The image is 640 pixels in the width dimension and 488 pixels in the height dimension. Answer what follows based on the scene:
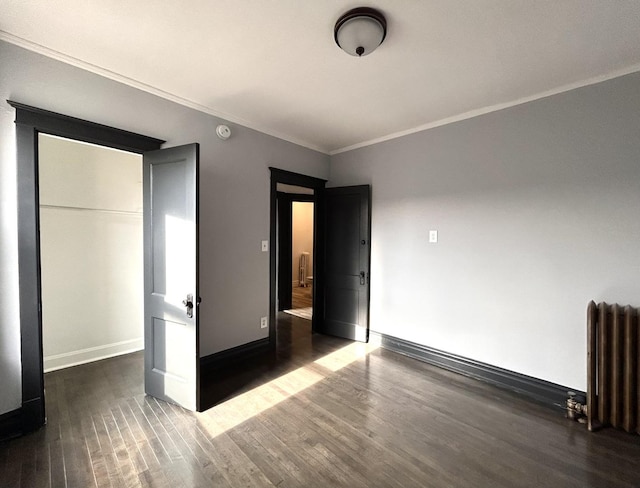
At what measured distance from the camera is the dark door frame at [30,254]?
6.24ft

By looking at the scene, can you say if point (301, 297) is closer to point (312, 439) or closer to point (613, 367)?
point (312, 439)

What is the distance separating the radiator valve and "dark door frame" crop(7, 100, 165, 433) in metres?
3.96

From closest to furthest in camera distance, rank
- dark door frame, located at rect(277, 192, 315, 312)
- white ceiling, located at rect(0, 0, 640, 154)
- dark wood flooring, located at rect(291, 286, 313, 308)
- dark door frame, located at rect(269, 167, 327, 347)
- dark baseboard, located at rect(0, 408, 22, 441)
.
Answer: white ceiling, located at rect(0, 0, 640, 154)
dark baseboard, located at rect(0, 408, 22, 441)
dark door frame, located at rect(269, 167, 327, 347)
dark door frame, located at rect(277, 192, 315, 312)
dark wood flooring, located at rect(291, 286, 313, 308)

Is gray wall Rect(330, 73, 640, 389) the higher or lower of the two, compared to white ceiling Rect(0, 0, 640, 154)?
lower

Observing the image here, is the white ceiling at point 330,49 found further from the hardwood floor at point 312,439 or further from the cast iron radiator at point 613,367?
the hardwood floor at point 312,439

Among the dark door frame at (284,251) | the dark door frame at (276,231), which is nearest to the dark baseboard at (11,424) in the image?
the dark door frame at (276,231)

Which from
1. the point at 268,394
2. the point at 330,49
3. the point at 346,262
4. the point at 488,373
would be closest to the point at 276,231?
the point at 346,262

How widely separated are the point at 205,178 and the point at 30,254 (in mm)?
1448

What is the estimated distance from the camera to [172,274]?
230 cm

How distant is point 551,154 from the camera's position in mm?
2455

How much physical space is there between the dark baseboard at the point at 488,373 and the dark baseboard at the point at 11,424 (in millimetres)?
3340

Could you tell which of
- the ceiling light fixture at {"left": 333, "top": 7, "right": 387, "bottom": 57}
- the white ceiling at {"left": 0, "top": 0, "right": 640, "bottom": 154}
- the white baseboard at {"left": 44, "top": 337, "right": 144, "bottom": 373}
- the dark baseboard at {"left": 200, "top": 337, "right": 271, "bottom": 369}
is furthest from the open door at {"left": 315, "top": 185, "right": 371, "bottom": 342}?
the white baseboard at {"left": 44, "top": 337, "right": 144, "bottom": 373}

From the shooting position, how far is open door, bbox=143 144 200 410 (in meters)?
2.18

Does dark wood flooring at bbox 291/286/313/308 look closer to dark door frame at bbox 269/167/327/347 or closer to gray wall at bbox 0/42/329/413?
dark door frame at bbox 269/167/327/347
